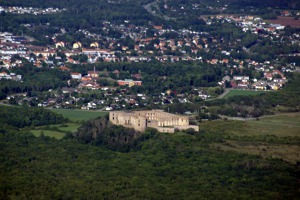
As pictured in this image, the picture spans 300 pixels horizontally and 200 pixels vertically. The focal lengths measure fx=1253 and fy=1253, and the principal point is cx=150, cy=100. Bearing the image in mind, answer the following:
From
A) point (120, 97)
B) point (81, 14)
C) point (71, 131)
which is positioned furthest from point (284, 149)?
point (81, 14)

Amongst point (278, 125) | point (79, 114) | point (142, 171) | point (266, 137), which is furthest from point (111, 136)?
point (278, 125)

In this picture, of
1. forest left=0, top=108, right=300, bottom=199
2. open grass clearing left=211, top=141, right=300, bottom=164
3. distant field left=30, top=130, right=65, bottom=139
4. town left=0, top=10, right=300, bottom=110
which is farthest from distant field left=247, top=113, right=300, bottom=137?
distant field left=30, top=130, right=65, bottom=139

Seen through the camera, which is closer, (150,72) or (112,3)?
(150,72)

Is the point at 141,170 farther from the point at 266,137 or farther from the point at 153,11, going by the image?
the point at 153,11

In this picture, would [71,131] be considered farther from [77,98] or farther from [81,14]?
[81,14]

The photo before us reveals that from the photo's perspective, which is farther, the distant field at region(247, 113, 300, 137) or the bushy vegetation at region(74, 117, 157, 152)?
the distant field at region(247, 113, 300, 137)

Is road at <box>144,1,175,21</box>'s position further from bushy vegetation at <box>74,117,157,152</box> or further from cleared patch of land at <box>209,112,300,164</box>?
bushy vegetation at <box>74,117,157,152</box>

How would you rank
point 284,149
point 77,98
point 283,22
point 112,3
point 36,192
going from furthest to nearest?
point 112,3 → point 283,22 → point 77,98 → point 284,149 → point 36,192
